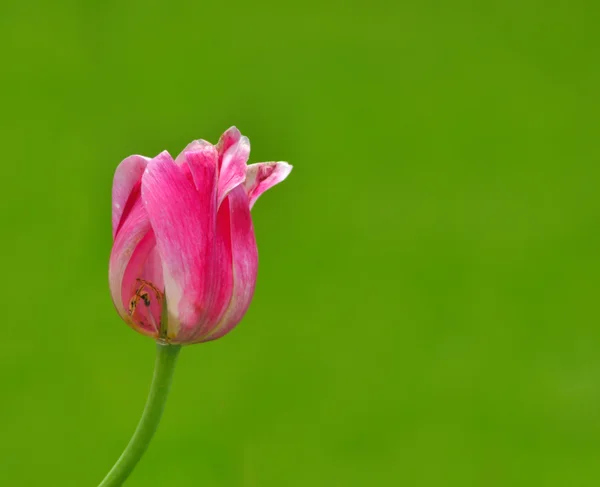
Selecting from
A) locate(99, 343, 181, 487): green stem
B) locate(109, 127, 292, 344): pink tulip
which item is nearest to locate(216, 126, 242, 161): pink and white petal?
locate(109, 127, 292, 344): pink tulip

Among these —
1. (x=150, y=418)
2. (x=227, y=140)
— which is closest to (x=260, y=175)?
(x=227, y=140)

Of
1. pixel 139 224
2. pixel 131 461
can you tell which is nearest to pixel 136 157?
pixel 139 224

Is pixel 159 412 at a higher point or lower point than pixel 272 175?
lower

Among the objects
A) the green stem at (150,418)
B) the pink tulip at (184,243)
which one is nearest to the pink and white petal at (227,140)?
the pink tulip at (184,243)

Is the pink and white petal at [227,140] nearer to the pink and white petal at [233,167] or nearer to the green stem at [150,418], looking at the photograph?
the pink and white petal at [233,167]

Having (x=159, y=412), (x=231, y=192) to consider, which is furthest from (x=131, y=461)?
(x=231, y=192)

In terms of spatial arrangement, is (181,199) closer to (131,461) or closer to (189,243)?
(189,243)
